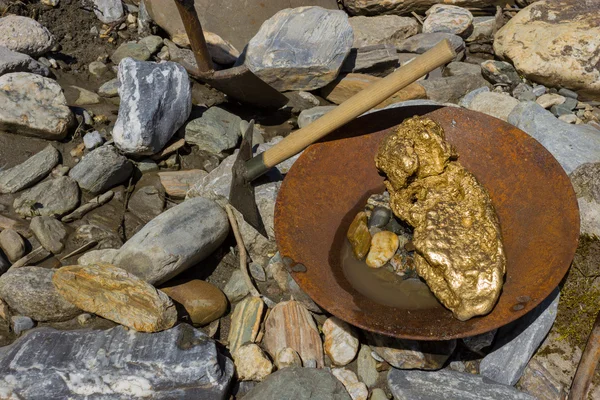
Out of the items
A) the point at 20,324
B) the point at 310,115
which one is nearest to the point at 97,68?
the point at 310,115

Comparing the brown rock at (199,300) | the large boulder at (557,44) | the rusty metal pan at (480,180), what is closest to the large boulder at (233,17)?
the large boulder at (557,44)

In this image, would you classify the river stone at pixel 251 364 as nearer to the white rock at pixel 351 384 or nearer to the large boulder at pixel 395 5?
the white rock at pixel 351 384

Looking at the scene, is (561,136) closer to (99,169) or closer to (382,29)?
(382,29)

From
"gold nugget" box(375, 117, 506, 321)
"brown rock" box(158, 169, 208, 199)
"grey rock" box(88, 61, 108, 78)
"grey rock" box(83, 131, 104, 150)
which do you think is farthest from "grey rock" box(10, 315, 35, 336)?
"grey rock" box(88, 61, 108, 78)

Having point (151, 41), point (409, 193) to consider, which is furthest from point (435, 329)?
point (151, 41)

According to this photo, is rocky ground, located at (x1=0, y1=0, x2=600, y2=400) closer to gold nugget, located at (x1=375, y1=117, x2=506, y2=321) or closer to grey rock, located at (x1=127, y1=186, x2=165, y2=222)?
grey rock, located at (x1=127, y1=186, x2=165, y2=222)

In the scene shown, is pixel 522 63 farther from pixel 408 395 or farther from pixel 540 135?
pixel 408 395
